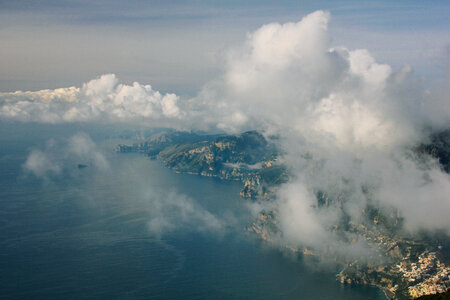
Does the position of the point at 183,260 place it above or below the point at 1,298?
above

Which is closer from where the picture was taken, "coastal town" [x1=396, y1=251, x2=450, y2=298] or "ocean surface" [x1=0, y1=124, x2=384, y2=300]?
"ocean surface" [x1=0, y1=124, x2=384, y2=300]

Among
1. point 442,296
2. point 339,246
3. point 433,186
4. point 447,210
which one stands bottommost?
point 442,296

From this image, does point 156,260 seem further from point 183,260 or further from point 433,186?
point 433,186

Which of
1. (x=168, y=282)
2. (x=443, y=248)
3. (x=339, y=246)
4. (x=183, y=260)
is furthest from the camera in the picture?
(x=339, y=246)

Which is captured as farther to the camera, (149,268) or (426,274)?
(149,268)

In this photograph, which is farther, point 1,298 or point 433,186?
point 433,186

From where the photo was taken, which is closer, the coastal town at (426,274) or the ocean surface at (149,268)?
the ocean surface at (149,268)

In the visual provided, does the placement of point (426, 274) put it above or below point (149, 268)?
below

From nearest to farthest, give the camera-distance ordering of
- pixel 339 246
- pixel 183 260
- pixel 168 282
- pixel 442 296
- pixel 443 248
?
pixel 442 296 → pixel 168 282 → pixel 443 248 → pixel 183 260 → pixel 339 246

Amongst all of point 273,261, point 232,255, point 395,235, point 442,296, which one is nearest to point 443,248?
point 395,235

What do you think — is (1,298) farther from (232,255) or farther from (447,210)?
(447,210)
